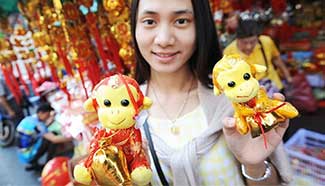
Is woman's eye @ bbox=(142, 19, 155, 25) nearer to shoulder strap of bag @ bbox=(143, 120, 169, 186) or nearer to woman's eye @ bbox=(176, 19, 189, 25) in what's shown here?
woman's eye @ bbox=(176, 19, 189, 25)

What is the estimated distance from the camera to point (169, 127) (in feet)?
3.51

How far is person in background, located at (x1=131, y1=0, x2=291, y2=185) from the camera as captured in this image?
0.92 meters

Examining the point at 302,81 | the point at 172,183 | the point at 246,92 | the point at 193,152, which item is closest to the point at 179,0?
the point at 246,92

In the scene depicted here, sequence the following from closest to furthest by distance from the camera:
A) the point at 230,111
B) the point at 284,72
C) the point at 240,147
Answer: the point at 240,147
the point at 230,111
the point at 284,72

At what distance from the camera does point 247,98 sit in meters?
0.80

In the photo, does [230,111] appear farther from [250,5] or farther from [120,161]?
[250,5]

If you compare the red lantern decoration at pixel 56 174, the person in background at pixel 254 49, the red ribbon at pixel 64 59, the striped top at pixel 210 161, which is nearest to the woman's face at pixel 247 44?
the person in background at pixel 254 49

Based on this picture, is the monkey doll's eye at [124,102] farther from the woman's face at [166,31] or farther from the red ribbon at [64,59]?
the red ribbon at [64,59]

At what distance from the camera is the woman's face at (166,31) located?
926 mm

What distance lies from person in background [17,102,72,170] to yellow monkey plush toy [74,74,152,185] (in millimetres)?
2269

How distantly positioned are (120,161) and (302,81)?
3196 mm

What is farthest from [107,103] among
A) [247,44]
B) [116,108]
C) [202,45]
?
[247,44]

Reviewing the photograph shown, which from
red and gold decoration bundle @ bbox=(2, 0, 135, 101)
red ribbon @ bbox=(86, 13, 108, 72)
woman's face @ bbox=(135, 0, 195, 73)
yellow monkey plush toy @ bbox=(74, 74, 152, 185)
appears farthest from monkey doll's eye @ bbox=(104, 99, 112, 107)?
red ribbon @ bbox=(86, 13, 108, 72)

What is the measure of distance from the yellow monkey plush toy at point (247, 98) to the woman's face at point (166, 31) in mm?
161
